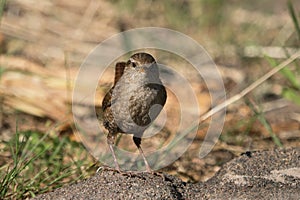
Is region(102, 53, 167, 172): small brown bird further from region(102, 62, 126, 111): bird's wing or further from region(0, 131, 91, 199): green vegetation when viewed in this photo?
region(0, 131, 91, 199): green vegetation

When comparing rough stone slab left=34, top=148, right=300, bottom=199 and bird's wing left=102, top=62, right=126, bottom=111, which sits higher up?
bird's wing left=102, top=62, right=126, bottom=111

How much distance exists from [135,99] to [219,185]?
0.68 m

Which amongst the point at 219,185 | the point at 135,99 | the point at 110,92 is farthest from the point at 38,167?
the point at 219,185

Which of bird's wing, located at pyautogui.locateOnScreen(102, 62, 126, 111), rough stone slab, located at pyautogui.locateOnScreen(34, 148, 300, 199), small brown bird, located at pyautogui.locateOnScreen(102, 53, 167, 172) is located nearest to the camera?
rough stone slab, located at pyautogui.locateOnScreen(34, 148, 300, 199)

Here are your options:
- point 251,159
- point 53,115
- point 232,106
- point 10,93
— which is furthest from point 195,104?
point 251,159

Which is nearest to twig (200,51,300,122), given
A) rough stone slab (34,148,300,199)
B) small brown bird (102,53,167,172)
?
rough stone slab (34,148,300,199)

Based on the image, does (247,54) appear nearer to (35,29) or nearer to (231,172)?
(35,29)

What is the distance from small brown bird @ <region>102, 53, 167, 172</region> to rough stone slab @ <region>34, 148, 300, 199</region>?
0.21 metres

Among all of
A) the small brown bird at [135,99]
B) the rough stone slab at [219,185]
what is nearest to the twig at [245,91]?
the rough stone slab at [219,185]

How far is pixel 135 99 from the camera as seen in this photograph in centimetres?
380

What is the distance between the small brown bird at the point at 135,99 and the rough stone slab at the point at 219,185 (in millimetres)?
205

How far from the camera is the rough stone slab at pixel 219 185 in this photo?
11.7 feet

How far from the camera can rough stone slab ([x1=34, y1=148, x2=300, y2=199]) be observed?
3.57 metres

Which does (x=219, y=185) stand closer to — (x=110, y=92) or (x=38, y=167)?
(x=110, y=92)
